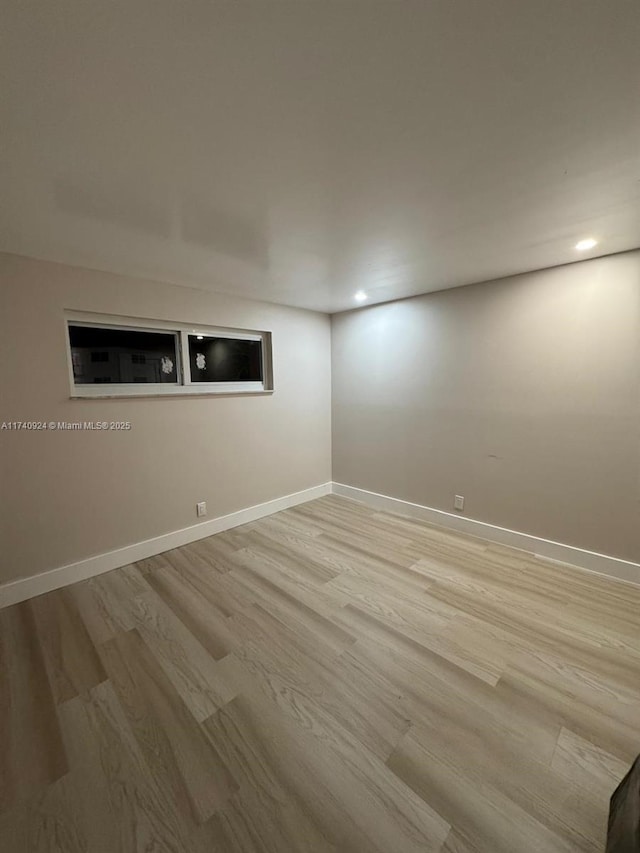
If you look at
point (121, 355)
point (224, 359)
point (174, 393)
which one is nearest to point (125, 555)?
point (174, 393)

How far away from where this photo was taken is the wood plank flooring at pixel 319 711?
110 cm

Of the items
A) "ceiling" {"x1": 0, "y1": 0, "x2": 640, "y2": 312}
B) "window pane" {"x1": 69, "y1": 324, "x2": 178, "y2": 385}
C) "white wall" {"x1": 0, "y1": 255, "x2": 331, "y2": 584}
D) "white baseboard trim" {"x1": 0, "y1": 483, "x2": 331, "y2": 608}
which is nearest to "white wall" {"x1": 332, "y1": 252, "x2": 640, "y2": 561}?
"ceiling" {"x1": 0, "y1": 0, "x2": 640, "y2": 312}

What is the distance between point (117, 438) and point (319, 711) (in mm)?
2238

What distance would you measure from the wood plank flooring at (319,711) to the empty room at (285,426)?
1cm

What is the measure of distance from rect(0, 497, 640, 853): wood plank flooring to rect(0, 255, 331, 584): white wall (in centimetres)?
45

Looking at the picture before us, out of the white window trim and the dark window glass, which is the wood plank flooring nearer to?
the white window trim

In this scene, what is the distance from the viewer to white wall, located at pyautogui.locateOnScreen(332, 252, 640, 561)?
2.37 meters

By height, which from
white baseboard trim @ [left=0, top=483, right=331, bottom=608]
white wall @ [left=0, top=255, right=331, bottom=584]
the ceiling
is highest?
the ceiling

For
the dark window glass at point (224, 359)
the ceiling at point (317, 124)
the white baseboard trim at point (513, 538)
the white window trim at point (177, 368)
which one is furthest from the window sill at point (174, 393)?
the white baseboard trim at point (513, 538)

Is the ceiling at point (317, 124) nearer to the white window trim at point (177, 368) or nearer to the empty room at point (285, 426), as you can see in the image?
the empty room at point (285, 426)

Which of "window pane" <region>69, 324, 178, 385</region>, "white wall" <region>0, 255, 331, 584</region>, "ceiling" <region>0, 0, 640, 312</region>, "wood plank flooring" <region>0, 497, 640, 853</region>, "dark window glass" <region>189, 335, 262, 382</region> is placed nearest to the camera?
"ceiling" <region>0, 0, 640, 312</region>

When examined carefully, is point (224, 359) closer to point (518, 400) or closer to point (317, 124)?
point (317, 124)

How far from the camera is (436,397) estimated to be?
3.29 m

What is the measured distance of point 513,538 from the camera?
114 inches
